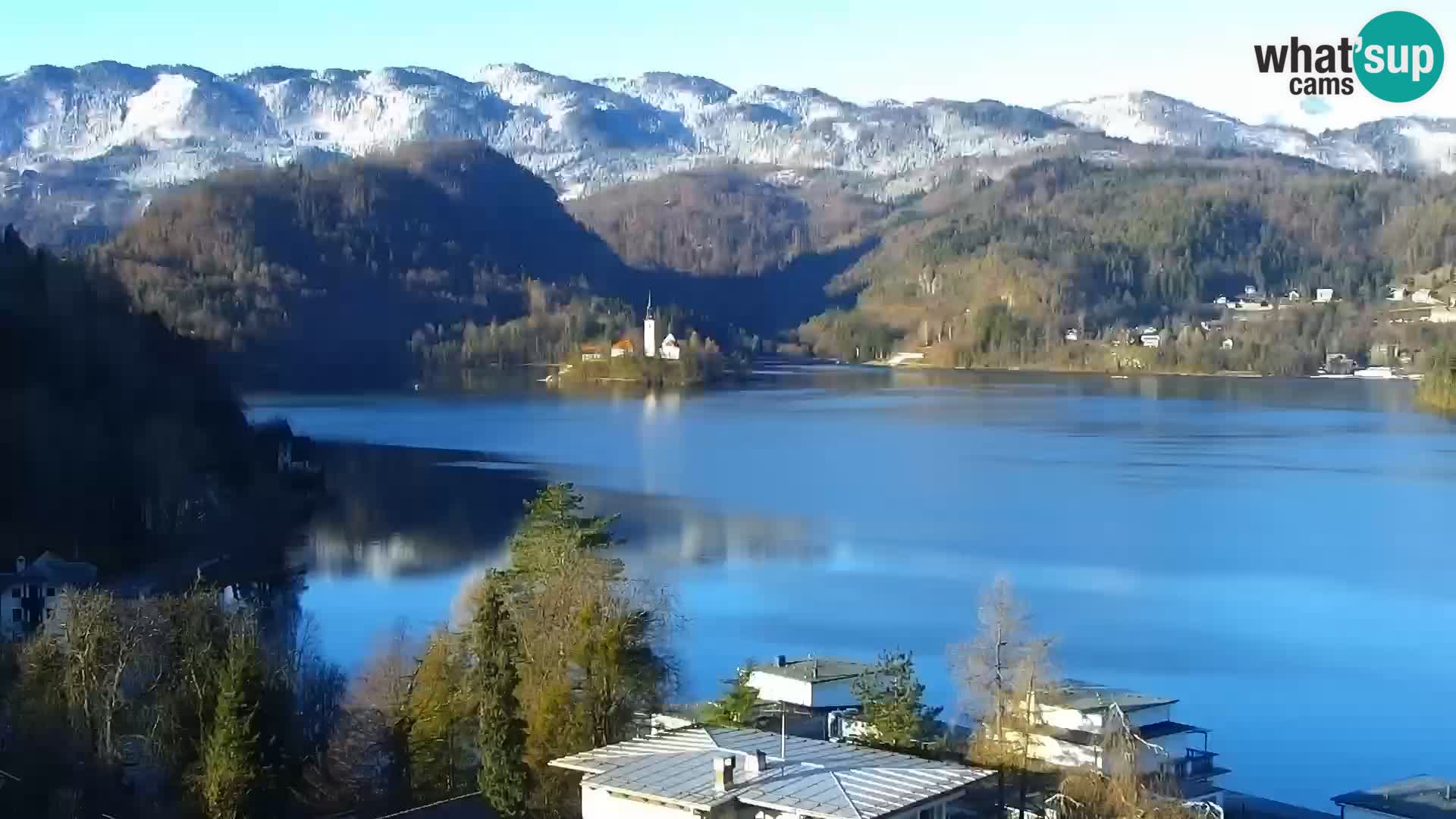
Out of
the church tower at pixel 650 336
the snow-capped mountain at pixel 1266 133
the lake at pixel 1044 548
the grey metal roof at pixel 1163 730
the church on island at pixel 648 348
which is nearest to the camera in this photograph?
the grey metal roof at pixel 1163 730

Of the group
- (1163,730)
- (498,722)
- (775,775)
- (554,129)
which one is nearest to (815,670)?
(1163,730)

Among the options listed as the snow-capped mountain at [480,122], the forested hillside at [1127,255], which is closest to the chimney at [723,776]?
the forested hillside at [1127,255]

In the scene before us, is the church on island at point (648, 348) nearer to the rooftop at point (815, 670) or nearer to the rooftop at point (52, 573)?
the rooftop at point (52, 573)

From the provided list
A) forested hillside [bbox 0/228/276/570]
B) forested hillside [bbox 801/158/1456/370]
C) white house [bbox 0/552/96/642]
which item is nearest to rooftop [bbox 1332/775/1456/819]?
white house [bbox 0/552/96/642]

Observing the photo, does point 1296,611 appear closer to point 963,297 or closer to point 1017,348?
point 1017,348

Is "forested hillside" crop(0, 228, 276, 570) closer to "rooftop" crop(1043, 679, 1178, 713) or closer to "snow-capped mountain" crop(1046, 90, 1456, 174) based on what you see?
"rooftop" crop(1043, 679, 1178, 713)

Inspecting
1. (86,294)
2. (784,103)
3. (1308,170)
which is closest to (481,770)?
(86,294)
